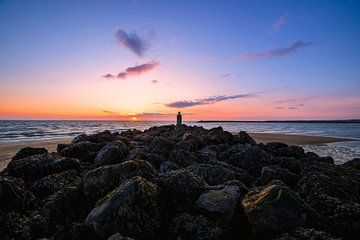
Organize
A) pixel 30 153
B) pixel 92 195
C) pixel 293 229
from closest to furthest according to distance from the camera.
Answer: pixel 293 229 → pixel 92 195 → pixel 30 153

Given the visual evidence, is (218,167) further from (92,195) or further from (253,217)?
(92,195)

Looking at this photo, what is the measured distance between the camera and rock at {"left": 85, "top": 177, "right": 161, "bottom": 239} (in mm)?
2863

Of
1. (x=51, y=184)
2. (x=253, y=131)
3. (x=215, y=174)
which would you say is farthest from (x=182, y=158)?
(x=253, y=131)

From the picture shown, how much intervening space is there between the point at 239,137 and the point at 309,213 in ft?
28.8

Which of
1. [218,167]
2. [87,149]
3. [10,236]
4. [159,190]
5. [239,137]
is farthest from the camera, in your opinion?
[239,137]

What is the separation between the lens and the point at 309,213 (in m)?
2.78

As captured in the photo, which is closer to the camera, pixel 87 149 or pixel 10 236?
pixel 10 236

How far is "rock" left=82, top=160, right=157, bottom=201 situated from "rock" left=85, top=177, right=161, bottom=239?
0.77 m

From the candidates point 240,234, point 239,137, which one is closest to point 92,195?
point 240,234

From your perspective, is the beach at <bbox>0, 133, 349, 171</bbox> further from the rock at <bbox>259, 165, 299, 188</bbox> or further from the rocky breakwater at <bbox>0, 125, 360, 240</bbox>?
the rock at <bbox>259, 165, 299, 188</bbox>

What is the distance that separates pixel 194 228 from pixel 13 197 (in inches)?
109

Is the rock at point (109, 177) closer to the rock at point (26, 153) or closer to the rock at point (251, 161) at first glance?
the rock at point (251, 161)

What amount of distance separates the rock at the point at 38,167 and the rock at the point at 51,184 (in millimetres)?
647

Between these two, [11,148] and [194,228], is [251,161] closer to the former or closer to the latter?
[194,228]
